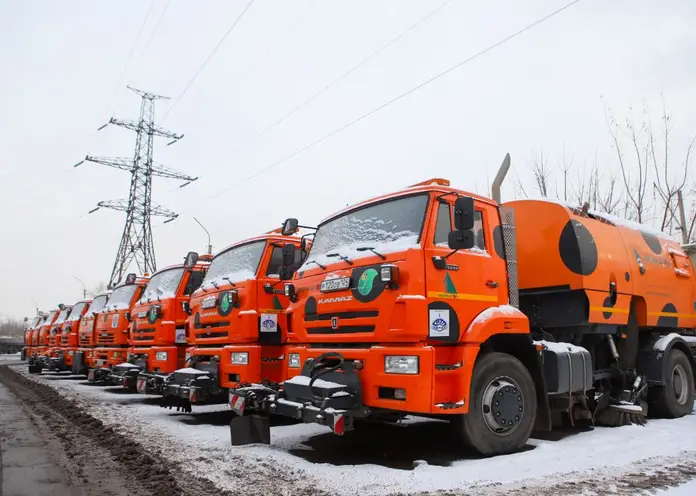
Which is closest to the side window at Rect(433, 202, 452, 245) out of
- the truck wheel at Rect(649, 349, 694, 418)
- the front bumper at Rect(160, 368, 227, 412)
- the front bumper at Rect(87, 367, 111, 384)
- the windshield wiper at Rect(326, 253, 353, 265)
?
the windshield wiper at Rect(326, 253, 353, 265)

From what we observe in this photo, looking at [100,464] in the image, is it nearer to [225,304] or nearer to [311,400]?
[311,400]

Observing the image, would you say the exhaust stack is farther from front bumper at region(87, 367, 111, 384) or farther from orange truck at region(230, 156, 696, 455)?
front bumper at region(87, 367, 111, 384)

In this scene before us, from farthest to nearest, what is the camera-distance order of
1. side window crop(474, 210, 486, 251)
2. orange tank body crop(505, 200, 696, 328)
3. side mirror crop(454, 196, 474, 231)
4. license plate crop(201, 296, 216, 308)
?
license plate crop(201, 296, 216, 308) → orange tank body crop(505, 200, 696, 328) → side window crop(474, 210, 486, 251) → side mirror crop(454, 196, 474, 231)

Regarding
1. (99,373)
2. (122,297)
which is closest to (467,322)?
(122,297)

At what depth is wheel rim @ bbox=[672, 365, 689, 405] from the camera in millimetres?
8742

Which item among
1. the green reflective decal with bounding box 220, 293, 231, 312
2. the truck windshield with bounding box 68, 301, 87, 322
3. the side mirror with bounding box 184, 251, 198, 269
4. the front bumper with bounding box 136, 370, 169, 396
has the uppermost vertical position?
the side mirror with bounding box 184, 251, 198, 269

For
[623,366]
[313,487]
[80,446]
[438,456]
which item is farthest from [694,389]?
[80,446]

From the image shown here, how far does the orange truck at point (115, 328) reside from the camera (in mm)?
13383

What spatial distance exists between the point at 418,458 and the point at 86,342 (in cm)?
1275

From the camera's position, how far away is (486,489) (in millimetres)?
4516

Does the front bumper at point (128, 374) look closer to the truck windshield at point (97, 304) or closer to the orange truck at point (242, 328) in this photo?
the orange truck at point (242, 328)

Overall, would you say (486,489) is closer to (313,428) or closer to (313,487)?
(313,487)

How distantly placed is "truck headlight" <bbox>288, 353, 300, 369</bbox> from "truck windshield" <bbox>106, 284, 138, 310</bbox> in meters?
8.36

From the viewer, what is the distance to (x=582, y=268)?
7137 millimetres
